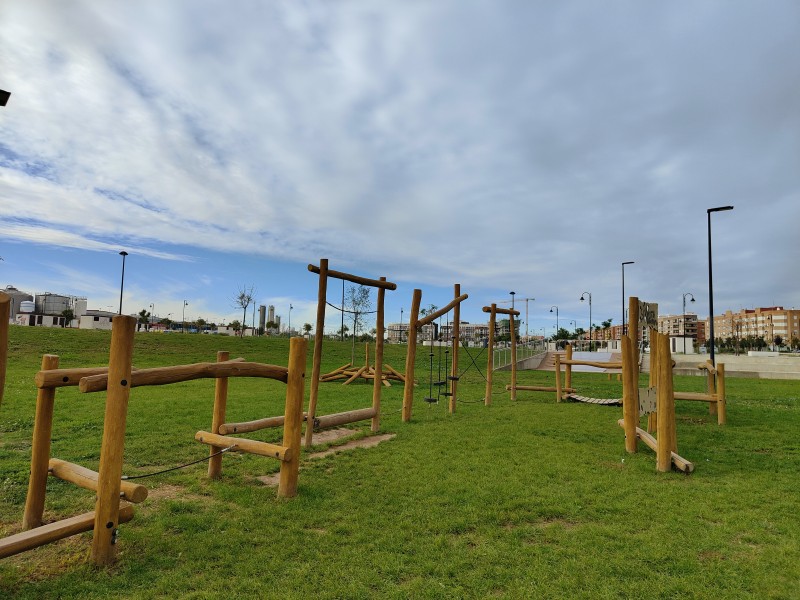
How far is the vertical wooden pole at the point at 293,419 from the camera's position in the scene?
5027 millimetres

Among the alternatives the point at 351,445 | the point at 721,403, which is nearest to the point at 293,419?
the point at 351,445

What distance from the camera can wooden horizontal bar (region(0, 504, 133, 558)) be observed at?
10.3 ft

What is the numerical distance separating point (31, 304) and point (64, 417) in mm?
71652

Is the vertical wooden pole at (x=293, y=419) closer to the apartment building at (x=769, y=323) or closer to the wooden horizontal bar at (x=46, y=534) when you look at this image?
the wooden horizontal bar at (x=46, y=534)

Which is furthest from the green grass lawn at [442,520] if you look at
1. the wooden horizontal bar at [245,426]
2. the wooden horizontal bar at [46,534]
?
the wooden horizontal bar at [245,426]

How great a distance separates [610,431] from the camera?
29.5 ft

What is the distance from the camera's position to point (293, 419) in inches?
203

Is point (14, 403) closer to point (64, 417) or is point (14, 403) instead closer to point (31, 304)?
point (64, 417)

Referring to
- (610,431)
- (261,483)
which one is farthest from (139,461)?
(610,431)

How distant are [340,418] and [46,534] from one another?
4.61 metres

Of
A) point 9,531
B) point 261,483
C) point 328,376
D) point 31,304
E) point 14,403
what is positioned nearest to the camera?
point 9,531

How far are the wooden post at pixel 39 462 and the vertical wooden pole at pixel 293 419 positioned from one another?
2095 millimetres

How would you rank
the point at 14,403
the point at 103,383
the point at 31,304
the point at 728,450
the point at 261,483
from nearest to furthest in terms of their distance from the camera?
the point at 103,383, the point at 261,483, the point at 728,450, the point at 14,403, the point at 31,304

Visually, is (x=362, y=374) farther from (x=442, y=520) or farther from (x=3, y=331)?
(x=3, y=331)
